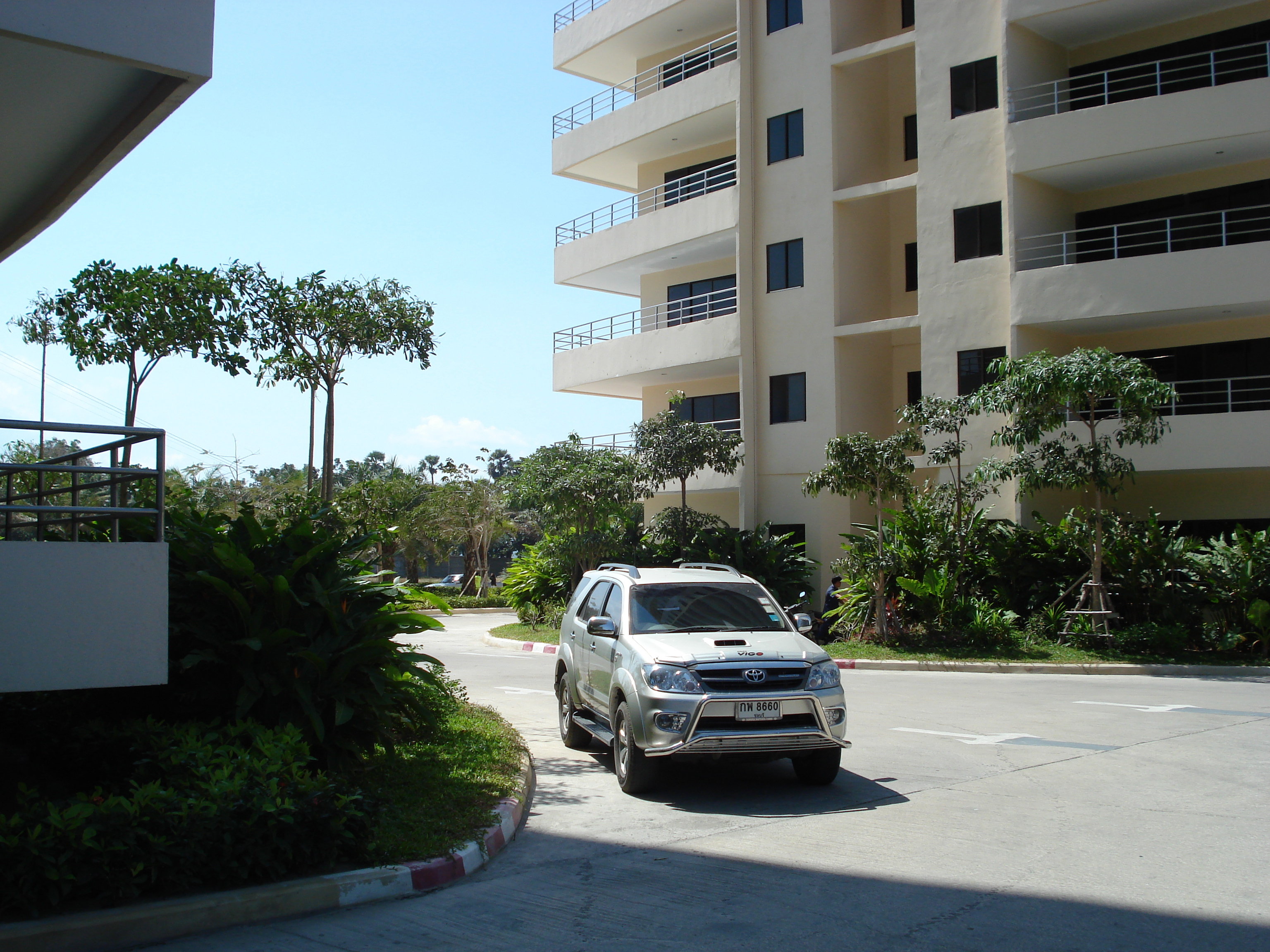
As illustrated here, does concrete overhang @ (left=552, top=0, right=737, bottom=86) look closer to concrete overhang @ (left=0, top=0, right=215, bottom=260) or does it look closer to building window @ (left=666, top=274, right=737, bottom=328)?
building window @ (left=666, top=274, right=737, bottom=328)

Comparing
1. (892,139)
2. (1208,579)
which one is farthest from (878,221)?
(1208,579)

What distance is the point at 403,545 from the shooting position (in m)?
57.3

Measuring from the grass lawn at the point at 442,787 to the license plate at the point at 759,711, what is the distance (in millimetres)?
1933

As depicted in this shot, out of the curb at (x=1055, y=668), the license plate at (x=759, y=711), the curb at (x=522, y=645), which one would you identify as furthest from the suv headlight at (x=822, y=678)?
the curb at (x=522, y=645)

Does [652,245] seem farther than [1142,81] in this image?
Yes

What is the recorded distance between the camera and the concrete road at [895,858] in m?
5.58

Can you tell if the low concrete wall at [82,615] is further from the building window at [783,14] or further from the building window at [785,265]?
the building window at [783,14]

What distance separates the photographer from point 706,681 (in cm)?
877

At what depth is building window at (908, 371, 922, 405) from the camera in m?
28.8

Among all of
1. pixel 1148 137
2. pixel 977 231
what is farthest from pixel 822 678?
pixel 977 231

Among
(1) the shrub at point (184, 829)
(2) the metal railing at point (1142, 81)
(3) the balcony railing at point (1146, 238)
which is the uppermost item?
(2) the metal railing at point (1142, 81)

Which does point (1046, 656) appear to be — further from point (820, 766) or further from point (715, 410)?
point (715, 410)

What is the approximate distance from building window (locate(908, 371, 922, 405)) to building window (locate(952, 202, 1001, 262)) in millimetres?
4217

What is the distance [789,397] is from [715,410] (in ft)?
15.7
